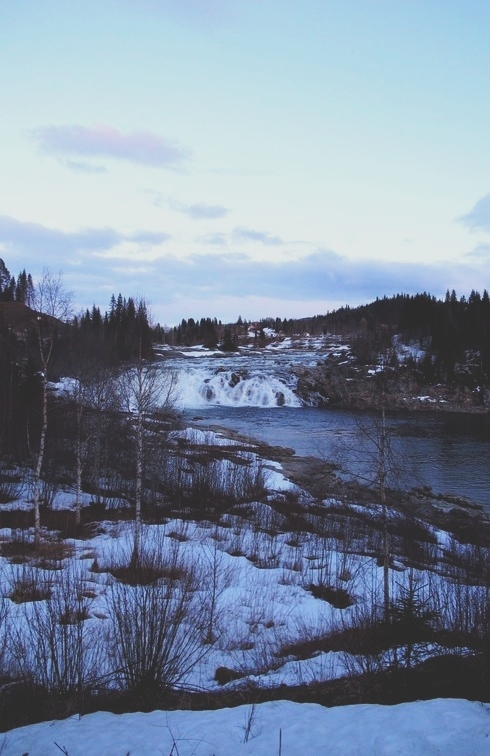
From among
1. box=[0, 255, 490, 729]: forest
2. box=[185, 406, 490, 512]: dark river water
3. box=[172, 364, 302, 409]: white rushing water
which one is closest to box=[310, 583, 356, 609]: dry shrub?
box=[0, 255, 490, 729]: forest

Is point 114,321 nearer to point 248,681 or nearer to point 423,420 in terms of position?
point 423,420

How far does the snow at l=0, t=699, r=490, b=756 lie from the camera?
12.8ft

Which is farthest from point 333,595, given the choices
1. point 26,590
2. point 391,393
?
point 391,393

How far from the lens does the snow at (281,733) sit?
3.89 metres

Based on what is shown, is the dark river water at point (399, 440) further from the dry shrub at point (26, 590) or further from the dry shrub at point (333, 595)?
the dry shrub at point (26, 590)

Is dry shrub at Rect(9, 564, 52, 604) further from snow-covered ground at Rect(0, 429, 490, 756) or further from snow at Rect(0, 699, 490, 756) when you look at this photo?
snow at Rect(0, 699, 490, 756)

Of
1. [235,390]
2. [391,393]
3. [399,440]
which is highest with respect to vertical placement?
[391,393]

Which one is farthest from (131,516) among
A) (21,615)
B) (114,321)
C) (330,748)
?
(114,321)

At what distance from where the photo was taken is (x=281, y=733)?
4.10m

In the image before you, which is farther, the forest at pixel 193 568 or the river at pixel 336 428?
the river at pixel 336 428

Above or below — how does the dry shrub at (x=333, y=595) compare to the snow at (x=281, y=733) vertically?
below

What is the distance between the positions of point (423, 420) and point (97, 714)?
5445 centimetres

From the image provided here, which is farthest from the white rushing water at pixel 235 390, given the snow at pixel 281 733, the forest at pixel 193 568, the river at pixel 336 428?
the snow at pixel 281 733

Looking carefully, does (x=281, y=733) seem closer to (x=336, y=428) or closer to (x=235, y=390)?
(x=336, y=428)
